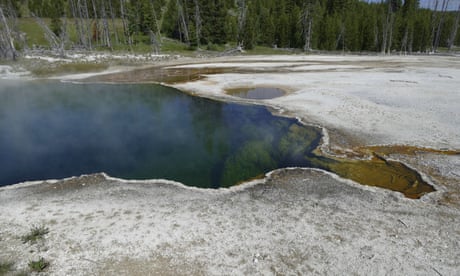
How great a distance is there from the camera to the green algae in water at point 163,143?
11047mm

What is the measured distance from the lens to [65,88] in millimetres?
28344

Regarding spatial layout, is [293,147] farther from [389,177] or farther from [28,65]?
[28,65]

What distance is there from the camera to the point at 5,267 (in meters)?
6.07

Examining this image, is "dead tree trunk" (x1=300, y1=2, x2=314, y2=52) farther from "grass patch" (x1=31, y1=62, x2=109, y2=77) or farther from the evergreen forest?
"grass patch" (x1=31, y1=62, x2=109, y2=77)

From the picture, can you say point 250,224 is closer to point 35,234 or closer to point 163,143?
point 35,234

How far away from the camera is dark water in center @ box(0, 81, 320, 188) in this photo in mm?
11562

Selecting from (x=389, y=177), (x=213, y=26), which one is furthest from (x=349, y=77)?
(x=213, y=26)

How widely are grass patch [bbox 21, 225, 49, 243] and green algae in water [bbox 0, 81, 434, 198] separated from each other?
3.94 metres

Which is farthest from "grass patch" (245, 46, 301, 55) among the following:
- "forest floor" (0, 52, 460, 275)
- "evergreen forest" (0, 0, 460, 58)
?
"forest floor" (0, 52, 460, 275)

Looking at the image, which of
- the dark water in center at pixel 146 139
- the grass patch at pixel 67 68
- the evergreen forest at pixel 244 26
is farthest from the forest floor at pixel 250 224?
the evergreen forest at pixel 244 26

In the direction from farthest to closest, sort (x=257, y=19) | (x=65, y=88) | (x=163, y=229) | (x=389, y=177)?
(x=257, y=19) → (x=65, y=88) → (x=389, y=177) → (x=163, y=229)

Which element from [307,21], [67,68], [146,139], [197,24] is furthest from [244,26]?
[146,139]

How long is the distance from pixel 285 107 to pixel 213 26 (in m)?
58.2

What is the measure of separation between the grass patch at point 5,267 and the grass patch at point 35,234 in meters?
0.72
